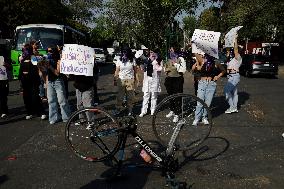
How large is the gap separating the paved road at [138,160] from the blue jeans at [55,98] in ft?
1.07

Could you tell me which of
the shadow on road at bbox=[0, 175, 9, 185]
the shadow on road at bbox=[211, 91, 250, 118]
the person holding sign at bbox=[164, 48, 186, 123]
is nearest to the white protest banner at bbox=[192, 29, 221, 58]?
the person holding sign at bbox=[164, 48, 186, 123]

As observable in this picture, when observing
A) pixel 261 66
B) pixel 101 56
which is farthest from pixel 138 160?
pixel 101 56

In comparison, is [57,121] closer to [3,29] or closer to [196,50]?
[196,50]

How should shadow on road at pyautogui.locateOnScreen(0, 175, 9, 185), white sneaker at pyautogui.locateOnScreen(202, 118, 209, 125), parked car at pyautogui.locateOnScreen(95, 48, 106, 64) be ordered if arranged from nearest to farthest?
shadow on road at pyautogui.locateOnScreen(0, 175, 9, 185)
white sneaker at pyautogui.locateOnScreen(202, 118, 209, 125)
parked car at pyautogui.locateOnScreen(95, 48, 106, 64)

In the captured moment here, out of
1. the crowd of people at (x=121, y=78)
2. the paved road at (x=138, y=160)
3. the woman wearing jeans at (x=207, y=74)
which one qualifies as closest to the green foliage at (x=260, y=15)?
the crowd of people at (x=121, y=78)

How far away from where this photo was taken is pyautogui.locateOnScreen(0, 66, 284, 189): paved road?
5.36m

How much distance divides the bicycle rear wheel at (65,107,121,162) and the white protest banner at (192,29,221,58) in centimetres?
278

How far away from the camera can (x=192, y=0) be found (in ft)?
92.5

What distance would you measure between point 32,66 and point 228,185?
20.1 ft

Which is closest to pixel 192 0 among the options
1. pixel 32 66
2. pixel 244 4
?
pixel 244 4

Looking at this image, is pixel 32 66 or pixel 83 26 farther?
pixel 83 26

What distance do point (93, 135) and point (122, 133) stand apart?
1.77 feet

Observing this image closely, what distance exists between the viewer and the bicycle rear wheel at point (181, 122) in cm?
555

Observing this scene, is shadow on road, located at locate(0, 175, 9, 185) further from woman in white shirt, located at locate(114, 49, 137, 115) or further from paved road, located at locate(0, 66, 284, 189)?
woman in white shirt, located at locate(114, 49, 137, 115)
